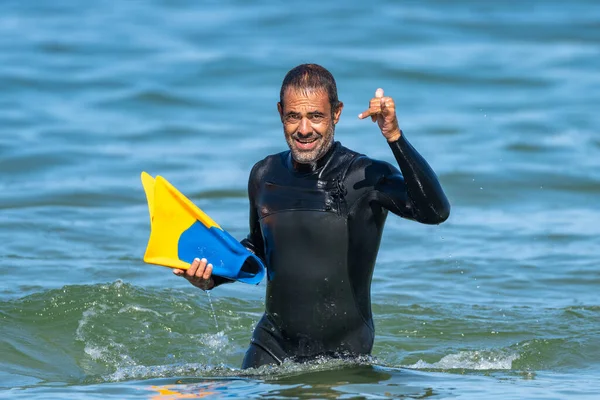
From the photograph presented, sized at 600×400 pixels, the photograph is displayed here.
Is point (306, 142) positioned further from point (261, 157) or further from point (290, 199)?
point (261, 157)

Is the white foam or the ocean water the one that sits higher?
the ocean water

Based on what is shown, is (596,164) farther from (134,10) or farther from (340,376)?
(134,10)

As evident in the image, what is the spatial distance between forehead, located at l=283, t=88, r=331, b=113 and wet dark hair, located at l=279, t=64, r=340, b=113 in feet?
0.05

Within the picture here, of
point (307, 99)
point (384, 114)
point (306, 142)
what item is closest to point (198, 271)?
point (306, 142)

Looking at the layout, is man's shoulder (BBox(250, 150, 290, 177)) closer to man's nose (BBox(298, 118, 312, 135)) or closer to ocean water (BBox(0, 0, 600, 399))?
man's nose (BBox(298, 118, 312, 135))

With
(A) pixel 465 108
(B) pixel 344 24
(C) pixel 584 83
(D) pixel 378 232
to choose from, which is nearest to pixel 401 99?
(A) pixel 465 108

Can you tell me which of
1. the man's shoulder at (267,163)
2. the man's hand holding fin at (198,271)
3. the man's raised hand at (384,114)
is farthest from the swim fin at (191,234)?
the man's raised hand at (384,114)

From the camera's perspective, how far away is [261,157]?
1489 centimetres

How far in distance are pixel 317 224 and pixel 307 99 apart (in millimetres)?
638

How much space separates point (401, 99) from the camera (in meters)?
18.6

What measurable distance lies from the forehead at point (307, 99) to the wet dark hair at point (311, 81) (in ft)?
0.05

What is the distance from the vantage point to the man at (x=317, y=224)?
19.0 feet

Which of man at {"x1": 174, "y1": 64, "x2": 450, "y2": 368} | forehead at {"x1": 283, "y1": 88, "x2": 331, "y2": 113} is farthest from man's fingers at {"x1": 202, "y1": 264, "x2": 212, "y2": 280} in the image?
forehead at {"x1": 283, "y1": 88, "x2": 331, "y2": 113}

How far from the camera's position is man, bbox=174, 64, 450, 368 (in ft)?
19.0
